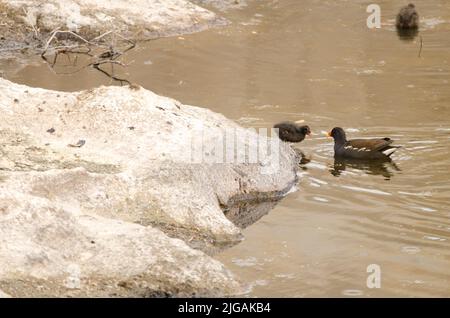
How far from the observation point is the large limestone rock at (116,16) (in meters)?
16.8

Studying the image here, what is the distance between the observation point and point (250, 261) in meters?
8.32

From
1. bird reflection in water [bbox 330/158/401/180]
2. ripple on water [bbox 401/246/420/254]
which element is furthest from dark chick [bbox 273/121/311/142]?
ripple on water [bbox 401/246/420/254]

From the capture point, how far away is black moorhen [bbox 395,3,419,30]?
17.9 m

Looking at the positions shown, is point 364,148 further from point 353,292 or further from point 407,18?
point 407,18

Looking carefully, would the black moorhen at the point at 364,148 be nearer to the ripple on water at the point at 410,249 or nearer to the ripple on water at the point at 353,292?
the ripple on water at the point at 410,249

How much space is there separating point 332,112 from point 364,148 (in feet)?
6.46

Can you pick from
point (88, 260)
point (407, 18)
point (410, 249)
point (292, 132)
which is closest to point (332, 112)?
point (292, 132)

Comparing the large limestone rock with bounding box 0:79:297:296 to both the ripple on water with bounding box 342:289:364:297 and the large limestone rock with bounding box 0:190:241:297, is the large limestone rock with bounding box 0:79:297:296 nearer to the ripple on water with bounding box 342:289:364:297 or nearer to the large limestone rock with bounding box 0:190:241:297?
the large limestone rock with bounding box 0:190:241:297

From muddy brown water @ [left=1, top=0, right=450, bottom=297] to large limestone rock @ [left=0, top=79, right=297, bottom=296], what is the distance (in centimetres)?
46

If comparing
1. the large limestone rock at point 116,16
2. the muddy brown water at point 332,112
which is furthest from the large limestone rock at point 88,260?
the large limestone rock at point 116,16

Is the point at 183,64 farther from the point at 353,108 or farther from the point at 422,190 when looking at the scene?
the point at 422,190

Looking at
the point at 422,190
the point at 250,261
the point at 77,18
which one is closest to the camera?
the point at 250,261

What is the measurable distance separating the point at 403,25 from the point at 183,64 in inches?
174

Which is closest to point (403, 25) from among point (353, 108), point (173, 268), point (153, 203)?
point (353, 108)
